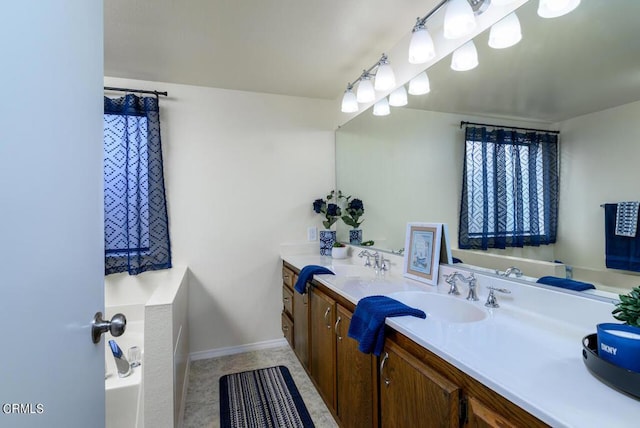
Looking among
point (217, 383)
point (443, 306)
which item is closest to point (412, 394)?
point (443, 306)

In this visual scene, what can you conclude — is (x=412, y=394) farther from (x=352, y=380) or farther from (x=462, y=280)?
(x=462, y=280)

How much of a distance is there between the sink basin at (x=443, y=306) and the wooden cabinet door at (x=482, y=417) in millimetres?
453

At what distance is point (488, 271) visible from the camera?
4.53 feet

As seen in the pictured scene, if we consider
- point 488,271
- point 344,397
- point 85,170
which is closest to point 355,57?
point 488,271

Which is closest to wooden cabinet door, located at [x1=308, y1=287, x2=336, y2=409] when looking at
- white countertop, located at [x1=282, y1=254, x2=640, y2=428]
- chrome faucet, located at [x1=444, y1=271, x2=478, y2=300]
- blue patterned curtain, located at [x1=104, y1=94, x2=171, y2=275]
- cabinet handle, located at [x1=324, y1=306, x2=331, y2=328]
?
cabinet handle, located at [x1=324, y1=306, x2=331, y2=328]

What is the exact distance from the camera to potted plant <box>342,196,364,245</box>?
260 cm

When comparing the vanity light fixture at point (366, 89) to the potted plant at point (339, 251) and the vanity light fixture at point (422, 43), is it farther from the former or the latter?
the potted plant at point (339, 251)

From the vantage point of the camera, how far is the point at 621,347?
0.64 m

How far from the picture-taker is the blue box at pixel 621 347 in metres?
0.63

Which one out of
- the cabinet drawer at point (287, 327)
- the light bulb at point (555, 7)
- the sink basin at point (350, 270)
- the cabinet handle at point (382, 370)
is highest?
the light bulb at point (555, 7)

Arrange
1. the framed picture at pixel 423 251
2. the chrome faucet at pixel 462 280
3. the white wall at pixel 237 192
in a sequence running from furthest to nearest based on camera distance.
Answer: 1. the white wall at pixel 237 192
2. the framed picture at pixel 423 251
3. the chrome faucet at pixel 462 280

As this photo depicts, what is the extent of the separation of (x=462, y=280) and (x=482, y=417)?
29.2 inches

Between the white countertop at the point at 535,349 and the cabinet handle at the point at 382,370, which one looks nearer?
the white countertop at the point at 535,349

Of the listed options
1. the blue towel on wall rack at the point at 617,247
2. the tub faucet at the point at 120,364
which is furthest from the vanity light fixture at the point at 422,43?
the tub faucet at the point at 120,364
